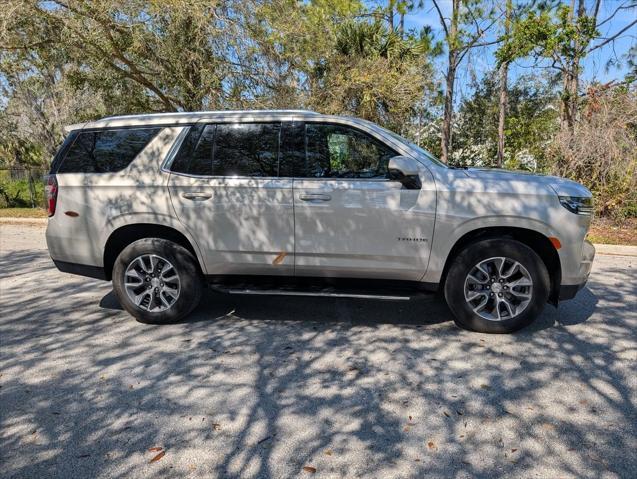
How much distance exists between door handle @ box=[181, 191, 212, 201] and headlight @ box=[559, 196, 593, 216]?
3.16 metres

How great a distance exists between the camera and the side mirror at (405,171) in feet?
12.7

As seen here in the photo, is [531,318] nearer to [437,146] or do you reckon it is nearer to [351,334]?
[351,334]

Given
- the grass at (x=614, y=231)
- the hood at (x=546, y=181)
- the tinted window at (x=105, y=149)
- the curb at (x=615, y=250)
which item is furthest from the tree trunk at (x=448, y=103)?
the tinted window at (x=105, y=149)

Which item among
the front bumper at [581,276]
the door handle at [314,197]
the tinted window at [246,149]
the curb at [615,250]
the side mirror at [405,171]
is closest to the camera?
the side mirror at [405,171]

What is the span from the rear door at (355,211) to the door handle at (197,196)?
2.78 ft

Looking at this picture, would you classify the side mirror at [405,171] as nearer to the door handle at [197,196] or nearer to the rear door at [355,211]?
the rear door at [355,211]

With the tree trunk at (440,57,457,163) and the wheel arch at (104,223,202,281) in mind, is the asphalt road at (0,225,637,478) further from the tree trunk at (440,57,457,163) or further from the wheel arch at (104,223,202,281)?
the tree trunk at (440,57,457,163)

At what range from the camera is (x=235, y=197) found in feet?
13.8

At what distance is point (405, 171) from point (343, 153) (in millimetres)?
678

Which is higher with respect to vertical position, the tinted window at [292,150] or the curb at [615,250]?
the tinted window at [292,150]

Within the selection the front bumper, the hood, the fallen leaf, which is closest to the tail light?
the fallen leaf

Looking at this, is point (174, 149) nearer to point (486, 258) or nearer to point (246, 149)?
point (246, 149)

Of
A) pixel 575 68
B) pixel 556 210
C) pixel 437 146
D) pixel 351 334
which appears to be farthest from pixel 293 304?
pixel 437 146

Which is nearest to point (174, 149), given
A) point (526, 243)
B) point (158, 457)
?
point (158, 457)
